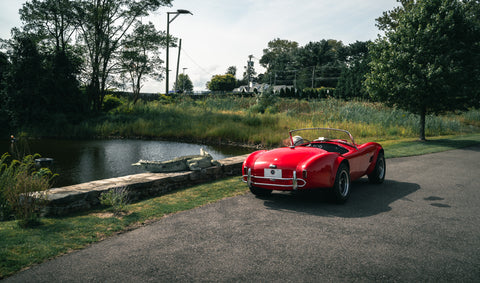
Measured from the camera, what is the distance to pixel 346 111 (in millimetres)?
21172

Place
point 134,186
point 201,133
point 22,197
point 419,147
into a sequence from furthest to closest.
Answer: point 201,133
point 419,147
point 134,186
point 22,197

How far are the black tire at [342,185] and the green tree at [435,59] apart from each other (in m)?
11.6

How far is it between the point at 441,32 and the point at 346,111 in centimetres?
691

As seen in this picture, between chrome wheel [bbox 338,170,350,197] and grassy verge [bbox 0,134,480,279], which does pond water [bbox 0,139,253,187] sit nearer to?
grassy verge [bbox 0,134,480,279]

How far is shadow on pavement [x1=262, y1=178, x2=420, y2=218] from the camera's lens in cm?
551

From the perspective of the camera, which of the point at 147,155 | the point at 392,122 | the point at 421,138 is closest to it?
the point at 147,155

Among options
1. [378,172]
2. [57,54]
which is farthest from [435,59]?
[57,54]

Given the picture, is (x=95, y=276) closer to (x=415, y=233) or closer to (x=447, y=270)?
(x=447, y=270)

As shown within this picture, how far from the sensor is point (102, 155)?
15648 millimetres

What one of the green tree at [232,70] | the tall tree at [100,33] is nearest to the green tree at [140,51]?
the tall tree at [100,33]

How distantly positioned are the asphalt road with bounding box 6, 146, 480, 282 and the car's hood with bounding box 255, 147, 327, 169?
749 millimetres

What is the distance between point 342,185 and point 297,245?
2383 millimetres

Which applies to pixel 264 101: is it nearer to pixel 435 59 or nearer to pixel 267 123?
pixel 267 123

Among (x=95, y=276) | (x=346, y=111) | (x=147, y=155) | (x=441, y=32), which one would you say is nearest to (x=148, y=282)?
(x=95, y=276)
